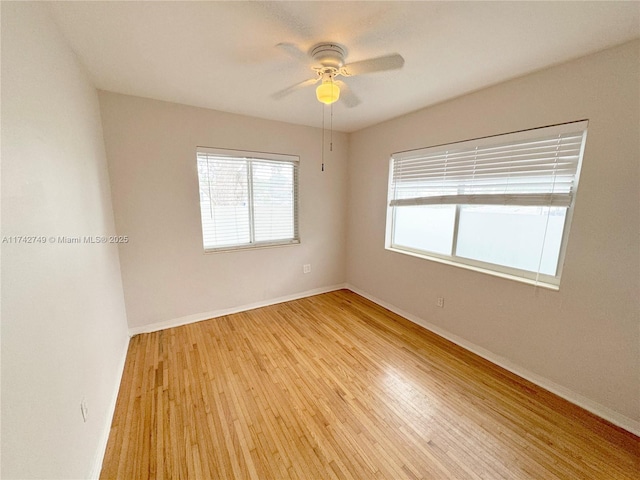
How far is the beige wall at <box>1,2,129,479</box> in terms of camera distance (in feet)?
2.70

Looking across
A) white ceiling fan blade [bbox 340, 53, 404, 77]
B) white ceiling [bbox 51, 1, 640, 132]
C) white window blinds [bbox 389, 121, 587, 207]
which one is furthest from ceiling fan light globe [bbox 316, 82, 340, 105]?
white window blinds [bbox 389, 121, 587, 207]

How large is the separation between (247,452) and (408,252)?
248 centimetres

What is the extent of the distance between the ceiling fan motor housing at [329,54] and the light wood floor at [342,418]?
231cm

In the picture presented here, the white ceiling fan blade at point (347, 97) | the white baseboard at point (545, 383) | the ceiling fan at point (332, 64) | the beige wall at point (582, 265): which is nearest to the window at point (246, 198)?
the white ceiling fan blade at point (347, 97)

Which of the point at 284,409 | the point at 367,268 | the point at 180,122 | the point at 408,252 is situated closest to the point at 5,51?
the point at 180,122

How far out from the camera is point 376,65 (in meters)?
1.44

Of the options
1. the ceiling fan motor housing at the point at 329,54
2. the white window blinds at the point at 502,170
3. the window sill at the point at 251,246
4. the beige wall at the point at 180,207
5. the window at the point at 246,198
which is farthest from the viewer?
the window sill at the point at 251,246

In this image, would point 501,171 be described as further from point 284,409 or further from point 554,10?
point 284,409

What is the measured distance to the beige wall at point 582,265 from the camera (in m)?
1.54

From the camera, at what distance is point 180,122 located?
8.39ft

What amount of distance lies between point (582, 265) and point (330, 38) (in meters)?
2.27

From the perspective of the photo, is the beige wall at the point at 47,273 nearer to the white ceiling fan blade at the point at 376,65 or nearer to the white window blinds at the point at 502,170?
the white ceiling fan blade at the point at 376,65

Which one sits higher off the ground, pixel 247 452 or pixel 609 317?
pixel 609 317

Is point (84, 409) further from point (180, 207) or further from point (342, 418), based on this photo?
point (180, 207)
